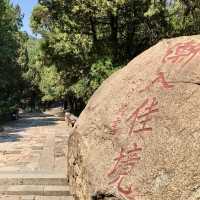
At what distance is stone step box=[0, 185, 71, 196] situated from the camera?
34.7 ft

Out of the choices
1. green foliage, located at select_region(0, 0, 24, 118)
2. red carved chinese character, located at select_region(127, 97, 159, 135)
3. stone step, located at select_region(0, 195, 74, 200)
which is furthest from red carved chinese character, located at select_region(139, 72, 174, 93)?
green foliage, located at select_region(0, 0, 24, 118)

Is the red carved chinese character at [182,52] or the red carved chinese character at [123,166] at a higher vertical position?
the red carved chinese character at [182,52]

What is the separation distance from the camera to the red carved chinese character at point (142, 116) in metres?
6.44

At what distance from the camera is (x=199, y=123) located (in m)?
5.81

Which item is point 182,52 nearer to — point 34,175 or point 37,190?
point 37,190

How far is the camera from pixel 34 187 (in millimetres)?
10812

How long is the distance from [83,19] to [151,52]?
63.5 feet

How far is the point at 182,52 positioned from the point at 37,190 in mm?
5029

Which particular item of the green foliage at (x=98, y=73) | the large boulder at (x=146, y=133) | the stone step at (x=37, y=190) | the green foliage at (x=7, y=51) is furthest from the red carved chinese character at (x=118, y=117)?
the green foliage at (x=7, y=51)

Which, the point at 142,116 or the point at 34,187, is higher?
the point at 142,116

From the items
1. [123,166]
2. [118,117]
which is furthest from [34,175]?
[123,166]

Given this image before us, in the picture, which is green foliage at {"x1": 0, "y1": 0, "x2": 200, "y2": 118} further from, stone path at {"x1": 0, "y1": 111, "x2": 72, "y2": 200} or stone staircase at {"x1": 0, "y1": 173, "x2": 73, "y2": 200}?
stone staircase at {"x1": 0, "y1": 173, "x2": 73, "y2": 200}

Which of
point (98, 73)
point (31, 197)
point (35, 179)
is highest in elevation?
point (98, 73)

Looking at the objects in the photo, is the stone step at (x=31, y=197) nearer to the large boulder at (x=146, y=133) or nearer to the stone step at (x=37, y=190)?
the stone step at (x=37, y=190)
